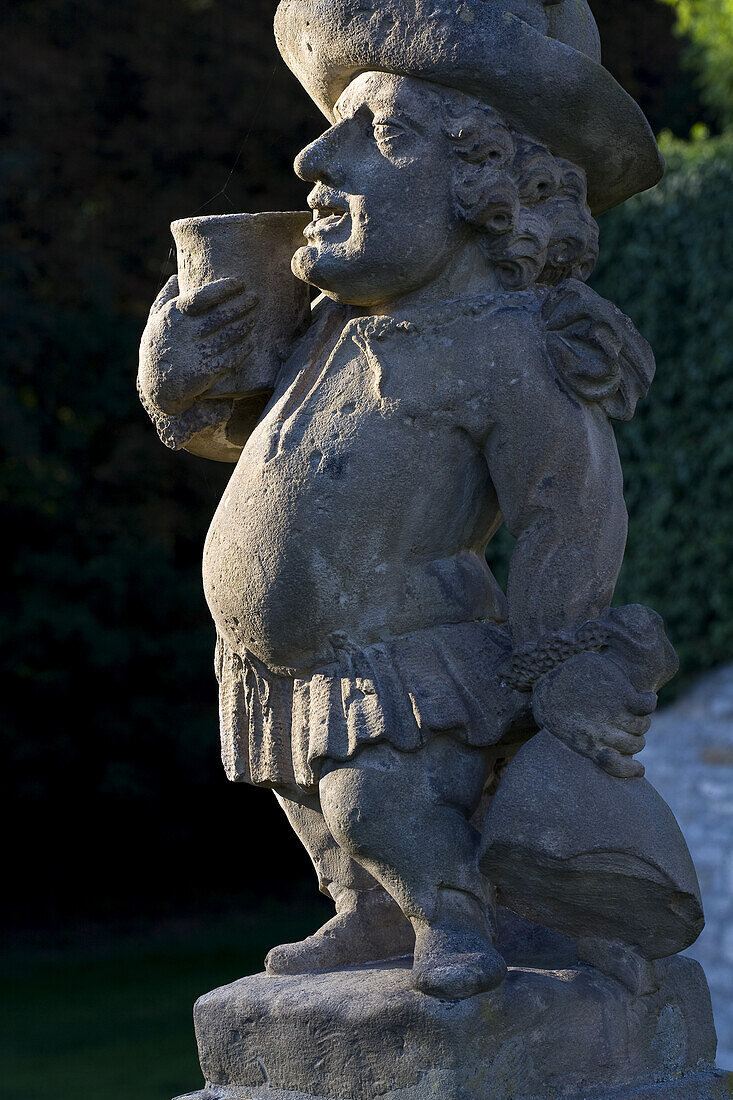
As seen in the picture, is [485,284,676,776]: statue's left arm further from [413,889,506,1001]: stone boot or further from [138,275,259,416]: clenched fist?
[138,275,259,416]: clenched fist

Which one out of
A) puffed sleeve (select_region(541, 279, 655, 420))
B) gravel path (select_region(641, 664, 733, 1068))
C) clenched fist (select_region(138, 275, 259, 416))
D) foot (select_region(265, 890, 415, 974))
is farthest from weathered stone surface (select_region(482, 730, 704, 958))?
gravel path (select_region(641, 664, 733, 1068))

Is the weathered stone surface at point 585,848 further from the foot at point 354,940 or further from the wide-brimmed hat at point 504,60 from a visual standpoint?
the wide-brimmed hat at point 504,60

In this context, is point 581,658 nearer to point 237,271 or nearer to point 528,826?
point 528,826

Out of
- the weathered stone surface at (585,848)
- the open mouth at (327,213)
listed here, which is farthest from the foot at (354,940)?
the open mouth at (327,213)

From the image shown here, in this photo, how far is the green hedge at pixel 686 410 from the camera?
7328mm

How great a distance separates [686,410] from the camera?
7.53m

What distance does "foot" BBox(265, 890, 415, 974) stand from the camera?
2586mm

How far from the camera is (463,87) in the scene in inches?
100

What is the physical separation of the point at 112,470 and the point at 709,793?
463 centimetres

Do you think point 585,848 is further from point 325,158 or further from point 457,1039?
point 325,158

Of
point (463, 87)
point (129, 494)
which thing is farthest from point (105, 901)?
point (463, 87)

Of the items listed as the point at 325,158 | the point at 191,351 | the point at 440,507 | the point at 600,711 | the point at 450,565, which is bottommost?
the point at 600,711

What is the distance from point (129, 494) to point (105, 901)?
2.79 m

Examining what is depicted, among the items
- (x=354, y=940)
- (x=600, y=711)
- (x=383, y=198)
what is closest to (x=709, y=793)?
(x=354, y=940)
